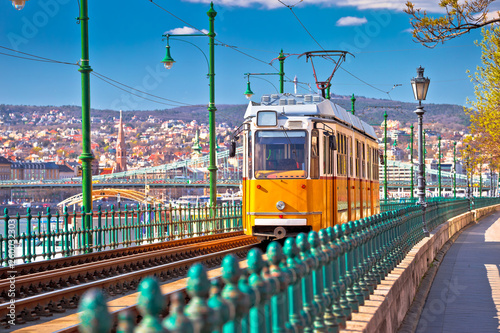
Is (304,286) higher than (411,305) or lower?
higher

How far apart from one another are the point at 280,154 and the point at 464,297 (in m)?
6.18

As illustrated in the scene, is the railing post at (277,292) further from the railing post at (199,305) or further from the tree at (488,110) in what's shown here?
the tree at (488,110)

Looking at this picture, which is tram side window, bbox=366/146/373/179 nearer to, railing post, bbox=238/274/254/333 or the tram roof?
the tram roof

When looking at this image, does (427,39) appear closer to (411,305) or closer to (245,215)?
(411,305)

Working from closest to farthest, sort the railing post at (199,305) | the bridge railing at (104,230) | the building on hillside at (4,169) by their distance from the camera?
1. the railing post at (199,305)
2. the bridge railing at (104,230)
3. the building on hillside at (4,169)

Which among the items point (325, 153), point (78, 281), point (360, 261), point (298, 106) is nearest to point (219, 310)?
point (360, 261)

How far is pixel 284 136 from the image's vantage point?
16.9 m

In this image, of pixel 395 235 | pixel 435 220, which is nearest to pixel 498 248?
pixel 435 220

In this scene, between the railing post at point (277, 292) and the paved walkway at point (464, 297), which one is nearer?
the railing post at point (277, 292)

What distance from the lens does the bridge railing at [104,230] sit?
43.3ft

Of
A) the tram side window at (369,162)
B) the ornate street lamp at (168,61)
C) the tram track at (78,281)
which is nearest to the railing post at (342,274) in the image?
the tram track at (78,281)

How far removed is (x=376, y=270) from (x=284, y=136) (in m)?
8.71

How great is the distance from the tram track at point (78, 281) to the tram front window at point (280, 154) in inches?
86.0

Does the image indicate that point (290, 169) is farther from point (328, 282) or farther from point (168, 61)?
point (328, 282)
